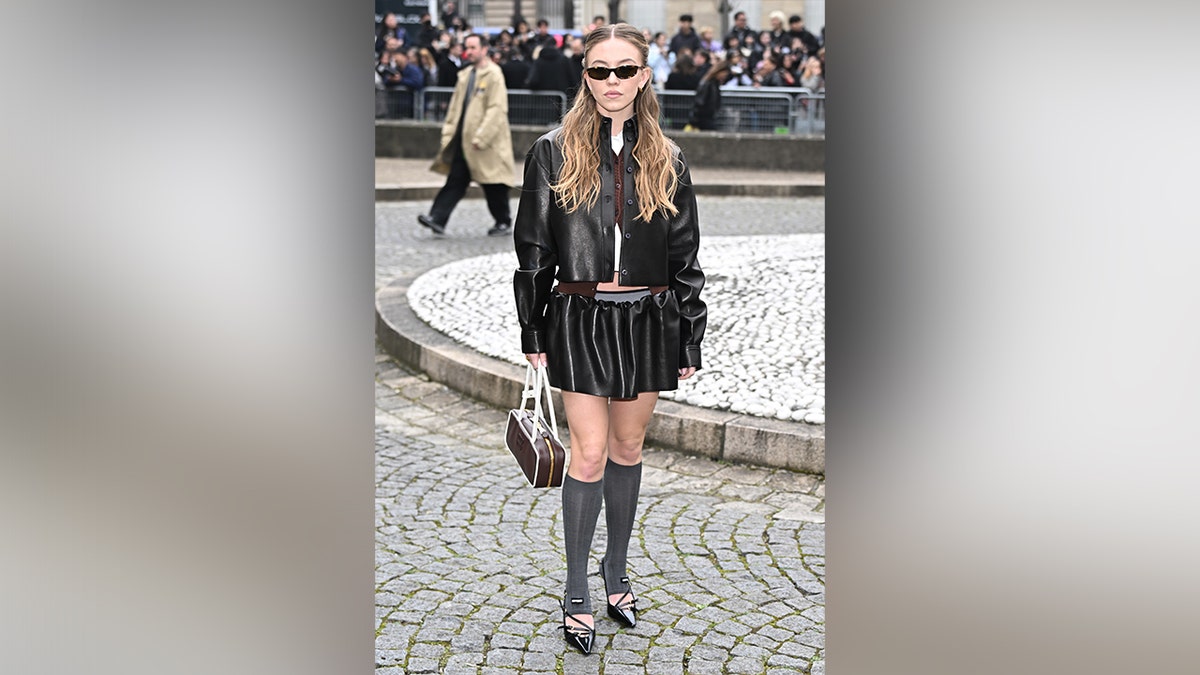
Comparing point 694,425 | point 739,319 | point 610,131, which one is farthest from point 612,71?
point 739,319

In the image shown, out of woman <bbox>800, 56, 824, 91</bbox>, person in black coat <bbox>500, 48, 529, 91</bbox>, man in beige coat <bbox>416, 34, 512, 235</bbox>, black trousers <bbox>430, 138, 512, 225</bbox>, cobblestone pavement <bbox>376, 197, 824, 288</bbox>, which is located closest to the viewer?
cobblestone pavement <bbox>376, 197, 824, 288</bbox>

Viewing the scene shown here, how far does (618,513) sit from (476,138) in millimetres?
8499

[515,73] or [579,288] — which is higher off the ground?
[515,73]

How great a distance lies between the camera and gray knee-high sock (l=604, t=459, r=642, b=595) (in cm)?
461

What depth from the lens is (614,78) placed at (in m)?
4.15

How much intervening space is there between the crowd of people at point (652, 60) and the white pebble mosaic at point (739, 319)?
27.0ft

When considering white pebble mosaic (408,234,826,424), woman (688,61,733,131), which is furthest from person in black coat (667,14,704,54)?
white pebble mosaic (408,234,826,424)

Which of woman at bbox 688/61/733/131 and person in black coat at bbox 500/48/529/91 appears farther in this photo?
person in black coat at bbox 500/48/529/91

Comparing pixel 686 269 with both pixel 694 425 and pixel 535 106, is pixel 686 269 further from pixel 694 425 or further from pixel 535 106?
pixel 535 106

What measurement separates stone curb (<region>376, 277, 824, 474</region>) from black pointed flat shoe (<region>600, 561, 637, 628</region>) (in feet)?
5.77

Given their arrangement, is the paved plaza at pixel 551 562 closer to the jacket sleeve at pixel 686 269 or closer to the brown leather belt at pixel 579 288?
the jacket sleeve at pixel 686 269

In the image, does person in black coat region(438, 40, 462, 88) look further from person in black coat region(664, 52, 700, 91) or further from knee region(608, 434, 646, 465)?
knee region(608, 434, 646, 465)
